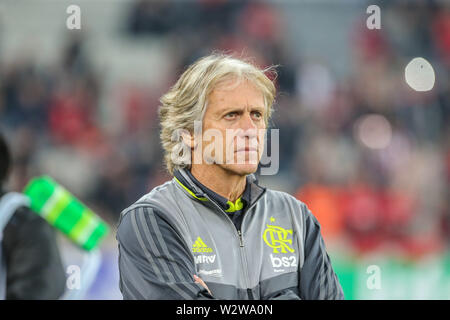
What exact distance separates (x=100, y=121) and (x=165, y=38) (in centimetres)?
149

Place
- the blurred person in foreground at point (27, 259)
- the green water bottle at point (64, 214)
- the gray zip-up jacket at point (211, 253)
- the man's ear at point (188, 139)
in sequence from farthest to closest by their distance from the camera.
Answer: the green water bottle at point (64, 214) < the blurred person in foreground at point (27, 259) < the man's ear at point (188, 139) < the gray zip-up jacket at point (211, 253)

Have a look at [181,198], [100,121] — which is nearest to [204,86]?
Result: [181,198]

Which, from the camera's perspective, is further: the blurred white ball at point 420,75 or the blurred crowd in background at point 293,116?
the blurred white ball at point 420,75

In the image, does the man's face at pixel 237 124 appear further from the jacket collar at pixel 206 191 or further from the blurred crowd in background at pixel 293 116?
the blurred crowd in background at pixel 293 116

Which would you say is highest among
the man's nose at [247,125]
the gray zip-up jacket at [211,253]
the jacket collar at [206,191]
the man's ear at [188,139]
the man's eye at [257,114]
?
the man's eye at [257,114]

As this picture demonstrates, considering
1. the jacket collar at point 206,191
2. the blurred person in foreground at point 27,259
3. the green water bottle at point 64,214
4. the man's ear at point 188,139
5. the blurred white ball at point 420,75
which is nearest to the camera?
the jacket collar at point 206,191

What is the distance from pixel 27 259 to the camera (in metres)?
3.65

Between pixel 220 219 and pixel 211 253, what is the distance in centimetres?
14

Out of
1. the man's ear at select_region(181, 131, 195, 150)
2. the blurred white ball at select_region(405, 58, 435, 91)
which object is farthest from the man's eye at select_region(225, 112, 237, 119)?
the blurred white ball at select_region(405, 58, 435, 91)

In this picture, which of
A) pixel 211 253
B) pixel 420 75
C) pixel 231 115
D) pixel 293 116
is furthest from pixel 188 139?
pixel 420 75

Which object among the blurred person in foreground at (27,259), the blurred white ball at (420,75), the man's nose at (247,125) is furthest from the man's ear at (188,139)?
the blurred white ball at (420,75)

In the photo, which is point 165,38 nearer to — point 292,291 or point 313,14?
point 313,14

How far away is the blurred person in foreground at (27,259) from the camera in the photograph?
363cm

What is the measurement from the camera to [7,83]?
928 centimetres
